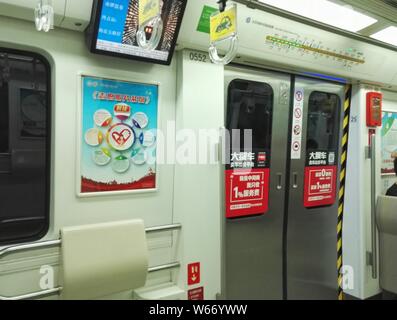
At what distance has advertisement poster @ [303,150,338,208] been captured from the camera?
Answer: 3.35m

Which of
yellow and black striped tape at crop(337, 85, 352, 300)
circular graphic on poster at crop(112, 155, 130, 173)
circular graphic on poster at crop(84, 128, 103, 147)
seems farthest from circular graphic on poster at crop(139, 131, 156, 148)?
yellow and black striped tape at crop(337, 85, 352, 300)

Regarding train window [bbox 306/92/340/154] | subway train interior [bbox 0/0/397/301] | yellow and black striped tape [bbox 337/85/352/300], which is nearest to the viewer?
subway train interior [bbox 0/0/397/301]

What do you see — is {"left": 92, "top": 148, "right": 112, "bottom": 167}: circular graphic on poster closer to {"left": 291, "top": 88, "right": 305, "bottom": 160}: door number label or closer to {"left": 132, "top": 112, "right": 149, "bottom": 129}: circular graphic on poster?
{"left": 132, "top": 112, "right": 149, "bottom": 129}: circular graphic on poster

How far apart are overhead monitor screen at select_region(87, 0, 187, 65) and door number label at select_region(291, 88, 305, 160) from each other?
153cm

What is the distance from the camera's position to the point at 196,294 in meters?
2.42

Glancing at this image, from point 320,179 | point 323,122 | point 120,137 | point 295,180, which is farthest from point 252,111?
point 120,137

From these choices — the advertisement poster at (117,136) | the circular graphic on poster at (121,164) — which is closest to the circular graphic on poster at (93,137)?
the advertisement poster at (117,136)

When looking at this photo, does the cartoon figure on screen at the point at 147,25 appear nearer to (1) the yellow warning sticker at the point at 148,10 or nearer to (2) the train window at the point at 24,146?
(1) the yellow warning sticker at the point at 148,10

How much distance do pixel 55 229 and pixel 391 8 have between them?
9.49 feet

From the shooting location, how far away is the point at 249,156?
294cm

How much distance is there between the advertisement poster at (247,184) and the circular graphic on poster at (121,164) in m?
0.92

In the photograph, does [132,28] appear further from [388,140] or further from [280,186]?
[388,140]

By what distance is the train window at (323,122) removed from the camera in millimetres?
3375

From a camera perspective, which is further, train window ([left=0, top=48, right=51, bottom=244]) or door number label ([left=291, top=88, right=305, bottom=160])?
door number label ([left=291, top=88, right=305, bottom=160])
